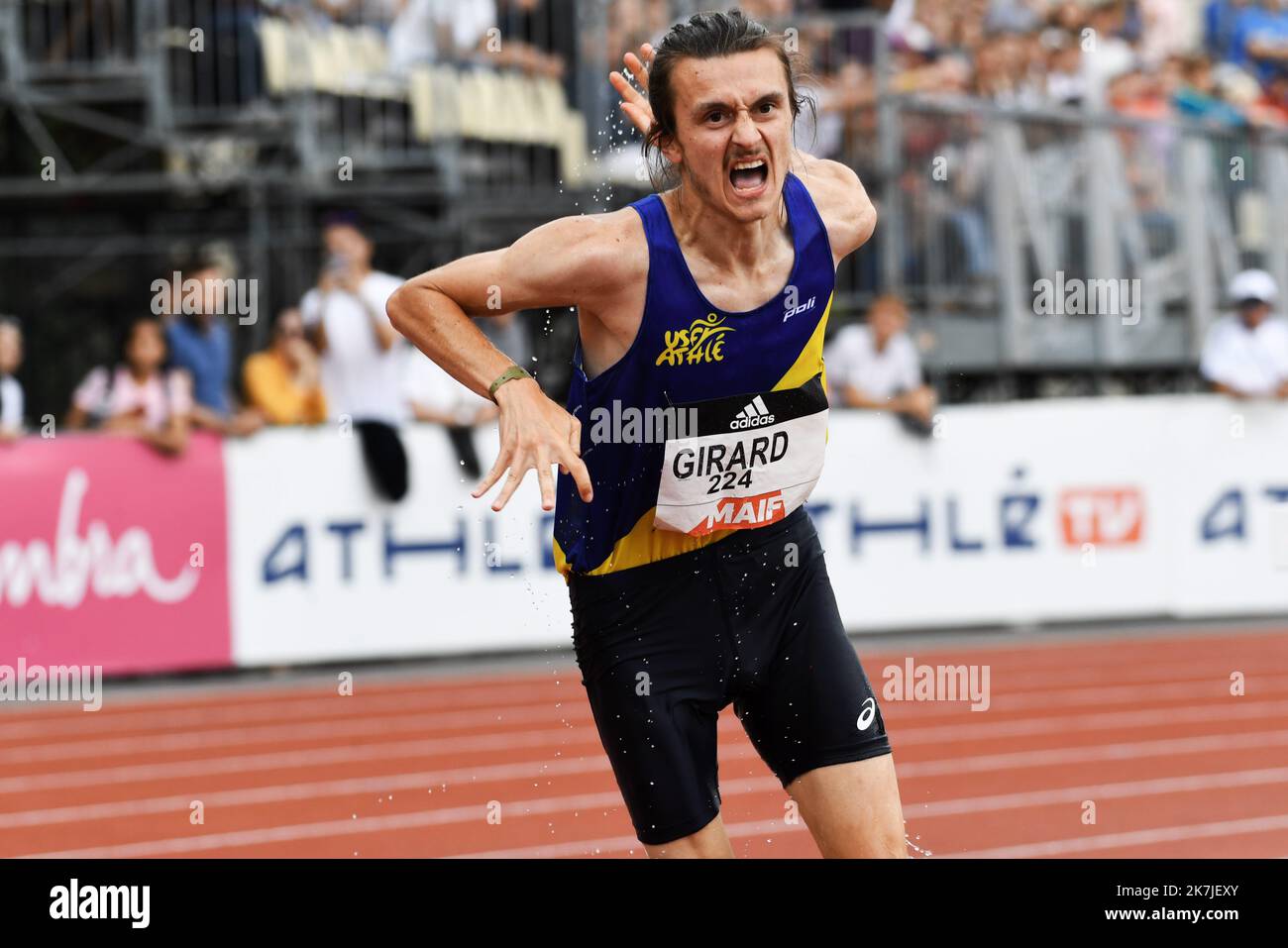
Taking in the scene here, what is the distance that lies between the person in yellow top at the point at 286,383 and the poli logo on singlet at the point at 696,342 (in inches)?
291

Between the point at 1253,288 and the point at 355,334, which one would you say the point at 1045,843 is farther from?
the point at 1253,288

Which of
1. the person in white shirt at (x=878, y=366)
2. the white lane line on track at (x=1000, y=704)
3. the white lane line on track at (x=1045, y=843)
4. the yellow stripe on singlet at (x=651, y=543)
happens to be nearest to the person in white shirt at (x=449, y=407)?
the white lane line on track at (x=1000, y=704)

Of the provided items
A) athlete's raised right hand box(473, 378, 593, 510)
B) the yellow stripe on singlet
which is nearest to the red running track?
the yellow stripe on singlet

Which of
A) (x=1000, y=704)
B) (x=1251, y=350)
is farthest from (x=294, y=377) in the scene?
(x=1251, y=350)

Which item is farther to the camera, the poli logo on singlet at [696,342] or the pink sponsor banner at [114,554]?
the pink sponsor banner at [114,554]

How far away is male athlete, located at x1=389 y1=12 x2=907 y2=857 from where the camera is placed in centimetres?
420

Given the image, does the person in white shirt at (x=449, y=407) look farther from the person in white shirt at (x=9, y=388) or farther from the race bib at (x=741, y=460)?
the race bib at (x=741, y=460)

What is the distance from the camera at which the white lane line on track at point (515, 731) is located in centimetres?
941

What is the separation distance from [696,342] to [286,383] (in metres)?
7.63

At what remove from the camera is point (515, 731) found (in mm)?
9617

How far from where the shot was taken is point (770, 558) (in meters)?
4.56
